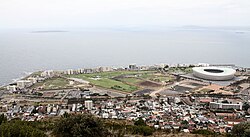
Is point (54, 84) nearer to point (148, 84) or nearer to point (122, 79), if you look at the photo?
point (122, 79)

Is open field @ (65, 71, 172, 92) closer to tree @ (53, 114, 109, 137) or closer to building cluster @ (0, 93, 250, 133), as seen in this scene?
building cluster @ (0, 93, 250, 133)

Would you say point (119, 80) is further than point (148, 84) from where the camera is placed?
Yes

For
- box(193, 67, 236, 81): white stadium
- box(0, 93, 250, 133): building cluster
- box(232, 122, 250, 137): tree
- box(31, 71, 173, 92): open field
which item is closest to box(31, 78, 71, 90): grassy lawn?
box(31, 71, 173, 92): open field

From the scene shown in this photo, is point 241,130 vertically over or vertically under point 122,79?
over

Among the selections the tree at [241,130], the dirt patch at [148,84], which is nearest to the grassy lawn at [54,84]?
the dirt patch at [148,84]

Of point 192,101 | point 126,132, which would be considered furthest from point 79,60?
point 126,132

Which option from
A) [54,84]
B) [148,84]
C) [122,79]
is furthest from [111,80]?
[54,84]

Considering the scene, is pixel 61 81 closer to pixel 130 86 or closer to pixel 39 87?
pixel 39 87
